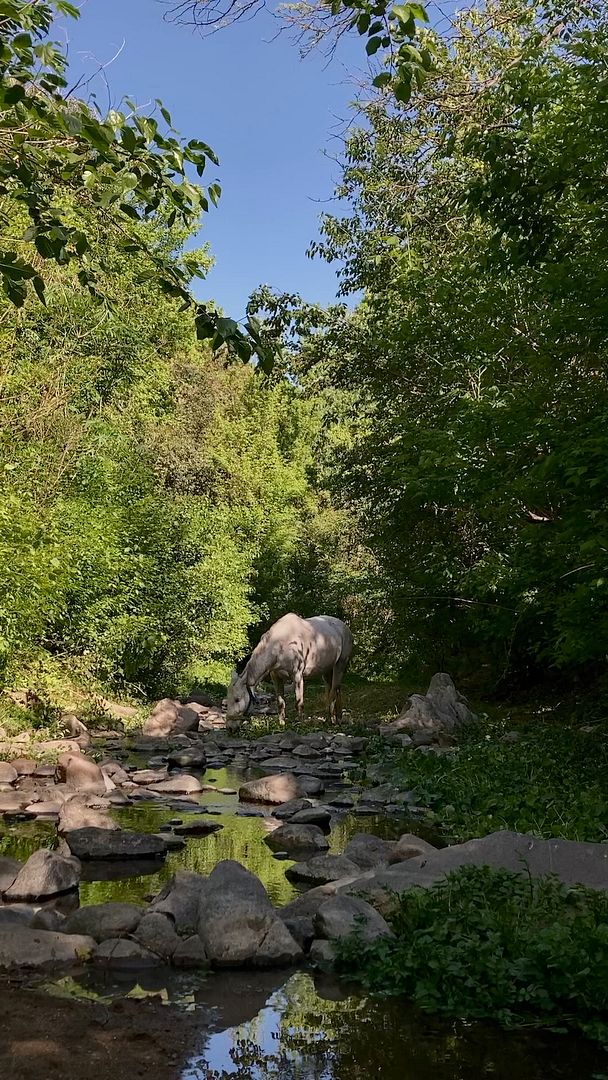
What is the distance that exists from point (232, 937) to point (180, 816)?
465 cm

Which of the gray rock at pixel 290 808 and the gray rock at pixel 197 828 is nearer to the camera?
the gray rock at pixel 197 828

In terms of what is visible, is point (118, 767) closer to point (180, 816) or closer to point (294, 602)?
point (180, 816)

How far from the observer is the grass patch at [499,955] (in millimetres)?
4742

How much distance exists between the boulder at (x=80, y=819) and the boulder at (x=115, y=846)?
57cm

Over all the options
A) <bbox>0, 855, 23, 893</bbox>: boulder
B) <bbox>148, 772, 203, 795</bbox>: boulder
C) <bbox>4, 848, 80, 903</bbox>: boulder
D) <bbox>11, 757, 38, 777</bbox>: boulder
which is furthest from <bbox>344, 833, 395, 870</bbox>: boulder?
<bbox>11, 757, 38, 777</bbox>: boulder

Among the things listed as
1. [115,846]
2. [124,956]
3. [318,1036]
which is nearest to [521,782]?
[115,846]

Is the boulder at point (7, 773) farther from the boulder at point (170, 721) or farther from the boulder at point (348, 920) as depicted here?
the boulder at point (348, 920)

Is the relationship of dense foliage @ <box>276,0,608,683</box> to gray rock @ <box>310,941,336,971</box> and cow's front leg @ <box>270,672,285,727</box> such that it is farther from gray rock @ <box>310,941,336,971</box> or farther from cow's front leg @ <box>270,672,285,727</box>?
gray rock @ <box>310,941,336,971</box>

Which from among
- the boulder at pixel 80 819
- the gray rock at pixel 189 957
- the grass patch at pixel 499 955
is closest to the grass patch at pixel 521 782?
the grass patch at pixel 499 955

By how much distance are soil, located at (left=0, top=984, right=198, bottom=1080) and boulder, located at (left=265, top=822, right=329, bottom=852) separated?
158 inches

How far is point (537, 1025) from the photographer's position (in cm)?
468

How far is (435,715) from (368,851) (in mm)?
8944

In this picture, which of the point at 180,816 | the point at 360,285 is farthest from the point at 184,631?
the point at 180,816

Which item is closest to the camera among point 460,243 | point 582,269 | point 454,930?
point 454,930
